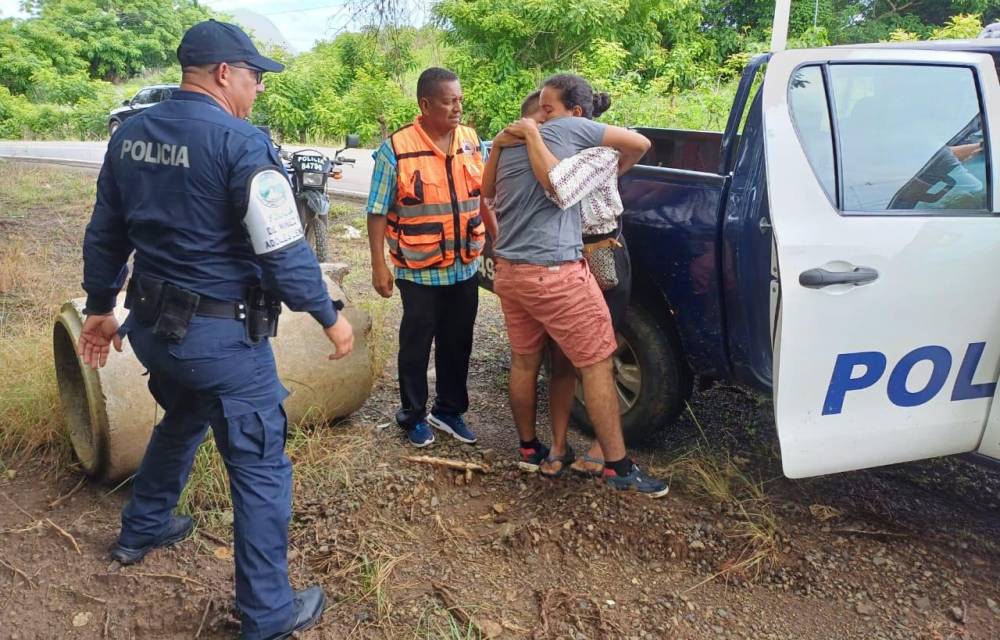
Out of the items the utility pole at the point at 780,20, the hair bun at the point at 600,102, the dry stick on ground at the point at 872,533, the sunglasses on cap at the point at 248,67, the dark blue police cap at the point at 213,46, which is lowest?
the dry stick on ground at the point at 872,533

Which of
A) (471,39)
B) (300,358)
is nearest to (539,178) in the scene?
(300,358)

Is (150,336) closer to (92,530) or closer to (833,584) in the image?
(92,530)

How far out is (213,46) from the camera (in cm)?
209

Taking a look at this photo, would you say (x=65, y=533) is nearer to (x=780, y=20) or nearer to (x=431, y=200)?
(x=431, y=200)

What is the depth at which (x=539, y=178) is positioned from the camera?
2.71m

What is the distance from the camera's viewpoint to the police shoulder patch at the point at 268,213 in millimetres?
2020

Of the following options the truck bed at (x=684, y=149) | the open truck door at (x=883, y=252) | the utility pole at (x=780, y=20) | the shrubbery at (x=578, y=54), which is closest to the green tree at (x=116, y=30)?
the shrubbery at (x=578, y=54)

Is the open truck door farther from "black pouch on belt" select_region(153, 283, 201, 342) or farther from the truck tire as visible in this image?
"black pouch on belt" select_region(153, 283, 201, 342)

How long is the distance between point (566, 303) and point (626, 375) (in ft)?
2.40

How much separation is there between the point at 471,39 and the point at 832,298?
1470 centimetres

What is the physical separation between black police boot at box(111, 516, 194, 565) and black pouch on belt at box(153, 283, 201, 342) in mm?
897

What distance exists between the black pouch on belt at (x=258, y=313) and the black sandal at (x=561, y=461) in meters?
1.42

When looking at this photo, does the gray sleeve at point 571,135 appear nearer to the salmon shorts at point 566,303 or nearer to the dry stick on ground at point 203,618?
the salmon shorts at point 566,303

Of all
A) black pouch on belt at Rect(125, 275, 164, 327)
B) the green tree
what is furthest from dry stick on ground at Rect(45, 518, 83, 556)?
the green tree
